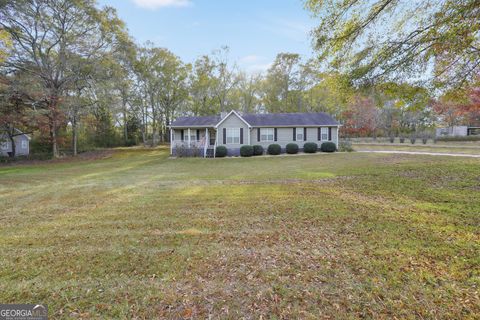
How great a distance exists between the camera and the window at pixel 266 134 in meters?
23.1

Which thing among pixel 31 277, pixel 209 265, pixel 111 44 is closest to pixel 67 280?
pixel 31 277

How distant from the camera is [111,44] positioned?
22.4 meters

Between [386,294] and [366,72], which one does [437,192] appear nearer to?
[366,72]

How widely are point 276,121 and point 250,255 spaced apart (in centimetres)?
2132

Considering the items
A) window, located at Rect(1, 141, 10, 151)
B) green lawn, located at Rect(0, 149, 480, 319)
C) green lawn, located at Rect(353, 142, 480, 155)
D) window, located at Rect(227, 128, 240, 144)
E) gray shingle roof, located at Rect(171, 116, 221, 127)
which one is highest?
gray shingle roof, located at Rect(171, 116, 221, 127)

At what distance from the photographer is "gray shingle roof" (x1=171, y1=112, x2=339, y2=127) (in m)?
23.2

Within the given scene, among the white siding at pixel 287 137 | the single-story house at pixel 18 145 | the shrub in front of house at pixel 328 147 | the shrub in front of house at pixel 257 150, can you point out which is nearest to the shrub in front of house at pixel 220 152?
the shrub in front of house at pixel 257 150

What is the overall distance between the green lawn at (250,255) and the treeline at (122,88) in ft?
13.1

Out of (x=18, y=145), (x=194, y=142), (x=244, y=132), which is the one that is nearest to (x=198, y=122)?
(x=194, y=142)

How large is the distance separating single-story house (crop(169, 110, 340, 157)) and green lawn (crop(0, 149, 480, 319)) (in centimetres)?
1525

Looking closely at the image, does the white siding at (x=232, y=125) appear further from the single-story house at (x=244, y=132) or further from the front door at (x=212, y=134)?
the front door at (x=212, y=134)

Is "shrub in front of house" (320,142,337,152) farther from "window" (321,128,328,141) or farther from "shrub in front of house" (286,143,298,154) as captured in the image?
"shrub in front of house" (286,143,298,154)

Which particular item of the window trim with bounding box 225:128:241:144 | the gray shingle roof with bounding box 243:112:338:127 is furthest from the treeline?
the window trim with bounding box 225:128:241:144

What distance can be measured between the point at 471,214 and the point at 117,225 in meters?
7.30
